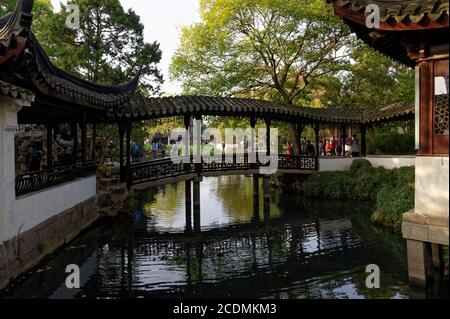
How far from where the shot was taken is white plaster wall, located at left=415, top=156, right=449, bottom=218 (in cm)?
601

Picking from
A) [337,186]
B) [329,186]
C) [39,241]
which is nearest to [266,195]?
[329,186]

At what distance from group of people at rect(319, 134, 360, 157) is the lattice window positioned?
50.4ft

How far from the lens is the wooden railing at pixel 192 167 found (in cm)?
1532

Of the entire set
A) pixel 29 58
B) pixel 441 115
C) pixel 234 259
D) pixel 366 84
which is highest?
pixel 366 84

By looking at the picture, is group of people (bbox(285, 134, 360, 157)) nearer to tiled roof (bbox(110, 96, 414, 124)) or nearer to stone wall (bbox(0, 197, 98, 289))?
tiled roof (bbox(110, 96, 414, 124))

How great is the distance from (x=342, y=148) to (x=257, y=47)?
24.7 ft

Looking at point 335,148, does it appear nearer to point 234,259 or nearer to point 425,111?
point 234,259

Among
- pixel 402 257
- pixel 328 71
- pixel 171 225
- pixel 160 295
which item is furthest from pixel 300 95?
pixel 160 295

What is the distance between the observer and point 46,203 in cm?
970

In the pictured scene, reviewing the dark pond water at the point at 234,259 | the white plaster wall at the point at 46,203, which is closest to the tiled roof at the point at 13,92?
the white plaster wall at the point at 46,203

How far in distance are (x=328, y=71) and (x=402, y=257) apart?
1544cm

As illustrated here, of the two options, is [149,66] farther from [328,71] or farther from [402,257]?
[402,257]

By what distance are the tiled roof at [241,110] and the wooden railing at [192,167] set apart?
1859 millimetres

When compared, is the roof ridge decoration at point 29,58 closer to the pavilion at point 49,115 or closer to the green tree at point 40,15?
the pavilion at point 49,115
